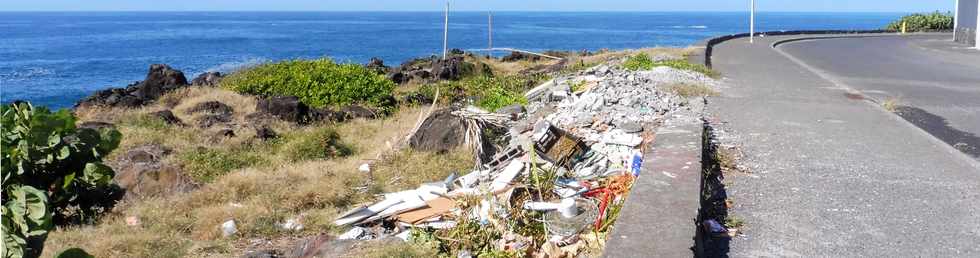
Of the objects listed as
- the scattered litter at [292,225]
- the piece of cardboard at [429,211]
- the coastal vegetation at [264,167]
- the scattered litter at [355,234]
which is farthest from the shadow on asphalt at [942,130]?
the scattered litter at [292,225]

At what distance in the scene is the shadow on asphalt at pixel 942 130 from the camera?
8.18 meters

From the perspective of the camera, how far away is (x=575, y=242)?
5039mm

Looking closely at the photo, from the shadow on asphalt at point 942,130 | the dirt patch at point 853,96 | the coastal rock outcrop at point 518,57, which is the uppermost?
the dirt patch at point 853,96

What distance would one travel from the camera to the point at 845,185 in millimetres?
6234

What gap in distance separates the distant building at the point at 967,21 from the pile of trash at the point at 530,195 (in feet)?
78.5

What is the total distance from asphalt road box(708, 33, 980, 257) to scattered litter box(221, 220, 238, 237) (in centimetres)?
346

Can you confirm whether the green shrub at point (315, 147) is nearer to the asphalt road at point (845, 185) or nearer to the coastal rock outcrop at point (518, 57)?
the asphalt road at point (845, 185)

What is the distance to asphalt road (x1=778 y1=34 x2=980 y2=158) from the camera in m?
9.91

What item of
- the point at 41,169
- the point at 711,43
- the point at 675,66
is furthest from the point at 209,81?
the point at 41,169

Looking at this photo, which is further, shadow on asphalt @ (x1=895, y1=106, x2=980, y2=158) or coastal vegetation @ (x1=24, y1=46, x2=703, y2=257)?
shadow on asphalt @ (x1=895, y1=106, x2=980, y2=158)

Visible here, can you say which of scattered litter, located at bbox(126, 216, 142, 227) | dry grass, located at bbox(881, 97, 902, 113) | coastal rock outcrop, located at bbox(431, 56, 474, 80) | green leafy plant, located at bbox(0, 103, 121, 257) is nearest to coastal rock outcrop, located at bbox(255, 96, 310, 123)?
scattered litter, located at bbox(126, 216, 142, 227)

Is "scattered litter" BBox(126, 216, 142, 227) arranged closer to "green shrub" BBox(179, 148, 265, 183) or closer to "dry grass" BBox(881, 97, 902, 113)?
"green shrub" BBox(179, 148, 265, 183)

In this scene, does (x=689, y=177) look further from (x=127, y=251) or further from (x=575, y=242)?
(x=127, y=251)

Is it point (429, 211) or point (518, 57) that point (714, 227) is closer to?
point (429, 211)
